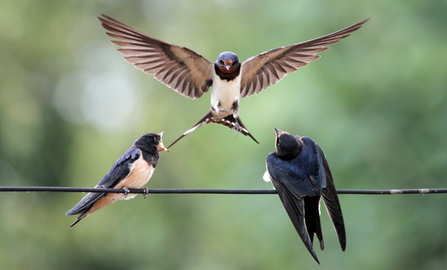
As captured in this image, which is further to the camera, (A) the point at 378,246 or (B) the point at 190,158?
(B) the point at 190,158

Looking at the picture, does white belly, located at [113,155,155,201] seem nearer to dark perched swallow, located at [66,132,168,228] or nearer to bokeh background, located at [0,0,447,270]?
dark perched swallow, located at [66,132,168,228]

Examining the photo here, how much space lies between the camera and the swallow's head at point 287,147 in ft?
13.2

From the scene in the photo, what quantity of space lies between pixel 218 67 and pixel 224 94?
30 centimetres

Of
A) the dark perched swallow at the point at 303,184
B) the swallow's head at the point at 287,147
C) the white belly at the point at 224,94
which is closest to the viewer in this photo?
the dark perched swallow at the point at 303,184

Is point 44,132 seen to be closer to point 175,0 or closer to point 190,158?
point 190,158

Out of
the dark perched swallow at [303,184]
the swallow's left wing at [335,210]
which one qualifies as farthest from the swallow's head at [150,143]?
the swallow's left wing at [335,210]

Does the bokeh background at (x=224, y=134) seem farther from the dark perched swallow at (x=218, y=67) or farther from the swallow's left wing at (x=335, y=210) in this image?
the swallow's left wing at (x=335, y=210)

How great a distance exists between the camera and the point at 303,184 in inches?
152

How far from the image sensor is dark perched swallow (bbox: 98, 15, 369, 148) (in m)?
5.10

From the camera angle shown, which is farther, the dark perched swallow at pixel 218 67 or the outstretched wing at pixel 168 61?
the dark perched swallow at pixel 218 67

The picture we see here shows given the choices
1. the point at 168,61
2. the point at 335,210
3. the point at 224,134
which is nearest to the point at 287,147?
the point at 335,210

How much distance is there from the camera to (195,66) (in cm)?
547

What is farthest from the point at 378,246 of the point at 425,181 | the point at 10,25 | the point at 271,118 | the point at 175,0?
the point at 175,0

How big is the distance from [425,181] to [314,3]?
4.58m
